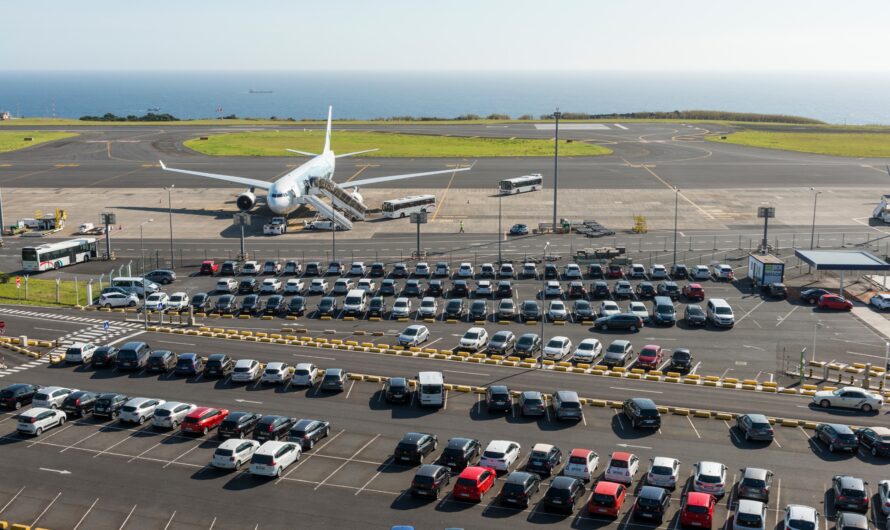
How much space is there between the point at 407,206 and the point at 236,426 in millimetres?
77277

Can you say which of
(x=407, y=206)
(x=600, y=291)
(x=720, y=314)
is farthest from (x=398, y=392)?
(x=407, y=206)

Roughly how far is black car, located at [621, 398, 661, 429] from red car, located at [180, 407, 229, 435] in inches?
910

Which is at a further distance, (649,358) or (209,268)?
(209,268)

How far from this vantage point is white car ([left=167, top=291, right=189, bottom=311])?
7900cm

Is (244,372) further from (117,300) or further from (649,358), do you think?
(117,300)

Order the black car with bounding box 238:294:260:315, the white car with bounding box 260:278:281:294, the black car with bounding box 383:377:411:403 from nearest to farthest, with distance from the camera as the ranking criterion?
1. the black car with bounding box 383:377:411:403
2. the black car with bounding box 238:294:260:315
3. the white car with bounding box 260:278:281:294

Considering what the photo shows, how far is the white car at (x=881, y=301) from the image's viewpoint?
77438 mm

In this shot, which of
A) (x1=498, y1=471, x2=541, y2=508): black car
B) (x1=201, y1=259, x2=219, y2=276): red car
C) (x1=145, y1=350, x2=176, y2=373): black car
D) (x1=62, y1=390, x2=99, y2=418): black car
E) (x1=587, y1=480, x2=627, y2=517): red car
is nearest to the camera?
(x1=587, y1=480, x2=627, y2=517): red car

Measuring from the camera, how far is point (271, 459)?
141 feet

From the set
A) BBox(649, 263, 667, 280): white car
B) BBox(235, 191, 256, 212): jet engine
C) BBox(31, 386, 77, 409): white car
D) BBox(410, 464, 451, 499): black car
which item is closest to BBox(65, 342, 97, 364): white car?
BBox(31, 386, 77, 409): white car

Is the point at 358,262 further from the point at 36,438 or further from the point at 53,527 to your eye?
the point at 53,527

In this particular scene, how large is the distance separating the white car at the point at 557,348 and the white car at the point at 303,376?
17.4m

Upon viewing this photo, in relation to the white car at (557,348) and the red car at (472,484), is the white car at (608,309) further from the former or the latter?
the red car at (472,484)

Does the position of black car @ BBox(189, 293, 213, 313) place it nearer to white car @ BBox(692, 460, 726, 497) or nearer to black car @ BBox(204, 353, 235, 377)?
black car @ BBox(204, 353, 235, 377)
